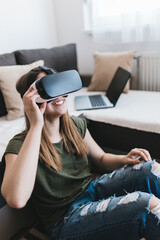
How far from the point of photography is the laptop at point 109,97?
1671 millimetres

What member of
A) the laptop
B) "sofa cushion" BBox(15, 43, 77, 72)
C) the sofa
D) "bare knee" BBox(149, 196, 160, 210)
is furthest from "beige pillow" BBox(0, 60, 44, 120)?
"bare knee" BBox(149, 196, 160, 210)

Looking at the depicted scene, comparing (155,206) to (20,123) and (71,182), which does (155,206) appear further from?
(20,123)

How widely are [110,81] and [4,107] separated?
0.89 m

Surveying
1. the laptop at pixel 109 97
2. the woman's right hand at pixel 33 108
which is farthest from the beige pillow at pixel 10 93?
the woman's right hand at pixel 33 108

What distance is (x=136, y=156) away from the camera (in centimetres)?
100

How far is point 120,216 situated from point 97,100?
1.14m

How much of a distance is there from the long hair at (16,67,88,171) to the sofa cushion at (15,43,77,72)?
3.03 feet

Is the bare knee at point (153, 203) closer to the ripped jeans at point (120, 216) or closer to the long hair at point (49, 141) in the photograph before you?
the ripped jeans at point (120, 216)

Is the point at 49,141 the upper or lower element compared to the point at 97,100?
upper

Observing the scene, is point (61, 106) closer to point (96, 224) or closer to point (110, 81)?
point (96, 224)

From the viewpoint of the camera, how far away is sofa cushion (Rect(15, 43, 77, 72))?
1.83m

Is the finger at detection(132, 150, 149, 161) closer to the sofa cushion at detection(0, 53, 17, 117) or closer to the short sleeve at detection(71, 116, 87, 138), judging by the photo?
the short sleeve at detection(71, 116, 87, 138)

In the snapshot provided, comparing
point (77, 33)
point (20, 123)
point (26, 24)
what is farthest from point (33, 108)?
point (77, 33)

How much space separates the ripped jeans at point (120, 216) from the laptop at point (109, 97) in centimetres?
78
